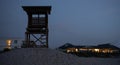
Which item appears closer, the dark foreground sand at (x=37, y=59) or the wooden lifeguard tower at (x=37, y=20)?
the dark foreground sand at (x=37, y=59)

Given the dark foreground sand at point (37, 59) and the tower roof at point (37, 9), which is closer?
the dark foreground sand at point (37, 59)

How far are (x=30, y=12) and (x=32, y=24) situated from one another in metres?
1.07

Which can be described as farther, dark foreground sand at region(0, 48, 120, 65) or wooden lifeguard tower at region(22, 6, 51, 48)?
wooden lifeguard tower at region(22, 6, 51, 48)

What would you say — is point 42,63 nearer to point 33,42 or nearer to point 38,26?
point 38,26

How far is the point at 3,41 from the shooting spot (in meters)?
25.0

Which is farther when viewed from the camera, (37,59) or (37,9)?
(37,9)

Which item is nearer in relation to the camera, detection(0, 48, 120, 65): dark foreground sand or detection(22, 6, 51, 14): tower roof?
detection(0, 48, 120, 65): dark foreground sand

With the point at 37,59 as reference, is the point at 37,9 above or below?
above

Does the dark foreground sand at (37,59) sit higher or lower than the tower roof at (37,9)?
lower

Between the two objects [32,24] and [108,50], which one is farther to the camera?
[108,50]

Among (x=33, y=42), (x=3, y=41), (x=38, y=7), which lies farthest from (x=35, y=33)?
(x=3, y=41)

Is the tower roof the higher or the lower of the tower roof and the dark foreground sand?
the higher

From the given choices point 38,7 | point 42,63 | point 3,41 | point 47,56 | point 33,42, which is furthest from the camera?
point 3,41

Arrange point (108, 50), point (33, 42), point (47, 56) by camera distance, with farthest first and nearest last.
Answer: point (108, 50)
point (33, 42)
point (47, 56)
